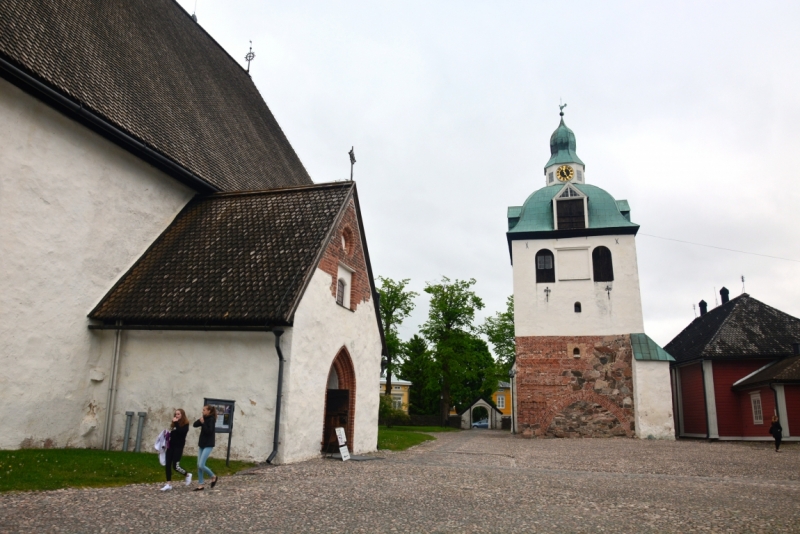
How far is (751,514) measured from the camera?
7.81 metres

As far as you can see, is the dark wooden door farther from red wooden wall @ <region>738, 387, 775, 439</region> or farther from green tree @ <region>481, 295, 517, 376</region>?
green tree @ <region>481, 295, 517, 376</region>

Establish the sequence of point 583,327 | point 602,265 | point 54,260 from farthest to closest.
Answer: point 602,265 < point 583,327 < point 54,260

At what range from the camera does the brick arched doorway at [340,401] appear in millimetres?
13805

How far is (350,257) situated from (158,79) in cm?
820

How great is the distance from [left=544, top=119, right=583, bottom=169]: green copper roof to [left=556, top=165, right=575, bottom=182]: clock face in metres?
0.48

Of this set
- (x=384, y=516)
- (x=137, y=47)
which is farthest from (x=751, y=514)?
(x=137, y=47)

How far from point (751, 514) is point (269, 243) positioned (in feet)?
34.5

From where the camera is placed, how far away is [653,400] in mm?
25141

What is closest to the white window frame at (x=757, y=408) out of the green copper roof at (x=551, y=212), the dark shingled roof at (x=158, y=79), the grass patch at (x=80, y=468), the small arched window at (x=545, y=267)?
the green copper roof at (x=551, y=212)

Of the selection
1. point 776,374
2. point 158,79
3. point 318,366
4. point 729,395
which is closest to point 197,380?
point 318,366

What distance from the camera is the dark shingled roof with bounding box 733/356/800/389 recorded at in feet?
78.3

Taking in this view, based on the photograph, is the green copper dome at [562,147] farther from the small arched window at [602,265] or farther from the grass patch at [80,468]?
the grass patch at [80,468]

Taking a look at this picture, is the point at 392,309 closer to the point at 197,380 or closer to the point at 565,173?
the point at 565,173

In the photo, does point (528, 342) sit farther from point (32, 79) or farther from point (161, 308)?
point (32, 79)
